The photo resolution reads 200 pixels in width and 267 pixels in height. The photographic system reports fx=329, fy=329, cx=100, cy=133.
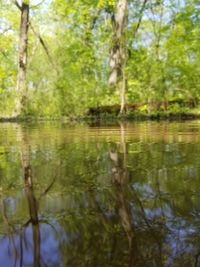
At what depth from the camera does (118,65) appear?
17.6m

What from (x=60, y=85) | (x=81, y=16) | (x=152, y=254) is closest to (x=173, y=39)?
(x=81, y=16)

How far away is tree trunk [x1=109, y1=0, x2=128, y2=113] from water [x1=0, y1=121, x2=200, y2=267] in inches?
530

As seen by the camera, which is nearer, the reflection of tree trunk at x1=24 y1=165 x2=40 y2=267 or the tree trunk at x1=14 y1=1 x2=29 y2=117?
the reflection of tree trunk at x1=24 y1=165 x2=40 y2=267

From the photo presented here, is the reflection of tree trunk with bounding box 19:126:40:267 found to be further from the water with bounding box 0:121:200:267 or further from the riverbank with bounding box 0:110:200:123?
the riverbank with bounding box 0:110:200:123

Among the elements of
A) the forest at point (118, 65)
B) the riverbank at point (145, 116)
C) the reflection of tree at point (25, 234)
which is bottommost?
the reflection of tree at point (25, 234)

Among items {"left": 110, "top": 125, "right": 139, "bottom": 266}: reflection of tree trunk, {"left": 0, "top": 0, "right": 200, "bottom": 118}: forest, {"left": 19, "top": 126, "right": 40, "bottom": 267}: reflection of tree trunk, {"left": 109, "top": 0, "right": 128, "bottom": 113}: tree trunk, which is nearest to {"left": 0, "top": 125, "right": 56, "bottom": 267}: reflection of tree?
{"left": 19, "top": 126, "right": 40, "bottom": 267}: reflection of tree trunk

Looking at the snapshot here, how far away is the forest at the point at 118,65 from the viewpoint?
53.9ft

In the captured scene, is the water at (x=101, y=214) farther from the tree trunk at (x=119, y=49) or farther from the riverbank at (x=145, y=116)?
the tree trunk at (x=119, y=49)

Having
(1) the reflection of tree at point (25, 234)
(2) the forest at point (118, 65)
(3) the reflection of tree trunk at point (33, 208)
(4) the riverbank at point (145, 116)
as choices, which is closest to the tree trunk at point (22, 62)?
(2) the forest at point (118, 65)

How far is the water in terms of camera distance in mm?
1243

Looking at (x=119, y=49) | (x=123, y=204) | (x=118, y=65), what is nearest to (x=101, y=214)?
(x=123, y=204)

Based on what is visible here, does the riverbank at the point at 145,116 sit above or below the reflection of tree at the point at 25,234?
above

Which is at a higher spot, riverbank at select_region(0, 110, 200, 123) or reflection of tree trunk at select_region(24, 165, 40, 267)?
riverbank at select_region(0, 110, 200, 123)

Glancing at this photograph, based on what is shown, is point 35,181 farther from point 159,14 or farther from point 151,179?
point 159,14
